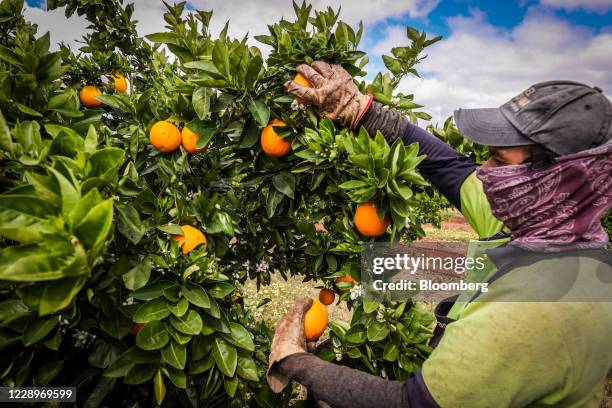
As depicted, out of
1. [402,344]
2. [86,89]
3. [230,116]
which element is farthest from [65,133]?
[86,89]

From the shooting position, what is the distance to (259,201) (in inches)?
72.1

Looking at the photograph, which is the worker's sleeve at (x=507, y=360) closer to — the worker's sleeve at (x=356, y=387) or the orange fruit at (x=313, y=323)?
the worker's sleeve at (x=356, y=387)

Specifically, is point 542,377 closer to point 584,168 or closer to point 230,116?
point 584,168

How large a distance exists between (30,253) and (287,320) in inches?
37.8

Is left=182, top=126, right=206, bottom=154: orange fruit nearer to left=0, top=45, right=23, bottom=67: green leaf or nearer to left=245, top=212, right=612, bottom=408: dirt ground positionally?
left=0, top=45, right=23, bottom=67: green leaf

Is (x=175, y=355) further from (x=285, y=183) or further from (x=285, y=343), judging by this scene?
(x=285, y=183)

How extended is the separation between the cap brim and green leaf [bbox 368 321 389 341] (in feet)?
2.66

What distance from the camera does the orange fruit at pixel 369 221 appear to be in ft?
4.39

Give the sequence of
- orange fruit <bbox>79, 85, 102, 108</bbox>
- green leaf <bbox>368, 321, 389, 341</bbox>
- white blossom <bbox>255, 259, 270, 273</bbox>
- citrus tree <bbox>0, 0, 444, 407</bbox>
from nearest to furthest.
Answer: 1. citrus tree <bbox>0, 0, 444, 407</bbox>
2. green leaf <bbox>368, 321, 389, 341</bbox>
3. white blossom <bbox>255, 259, 270, 273</bbox>
4. orange fruit <bbox>79, 85, 102, 108</bbox>

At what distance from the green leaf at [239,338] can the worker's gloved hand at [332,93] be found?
908mm

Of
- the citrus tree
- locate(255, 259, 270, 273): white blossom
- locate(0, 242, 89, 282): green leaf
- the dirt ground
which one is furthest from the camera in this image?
the dirt ground

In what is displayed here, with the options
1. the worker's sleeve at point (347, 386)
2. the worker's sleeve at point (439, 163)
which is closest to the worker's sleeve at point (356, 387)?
the worker's sleeve at point (347, 386)

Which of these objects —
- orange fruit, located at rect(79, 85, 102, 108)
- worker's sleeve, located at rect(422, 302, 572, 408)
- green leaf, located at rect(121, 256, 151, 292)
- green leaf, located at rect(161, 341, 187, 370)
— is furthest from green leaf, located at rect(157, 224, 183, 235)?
orange fruit, located at rect(79, 85, 102, 108)

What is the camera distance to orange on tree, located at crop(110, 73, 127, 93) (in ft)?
8.31
